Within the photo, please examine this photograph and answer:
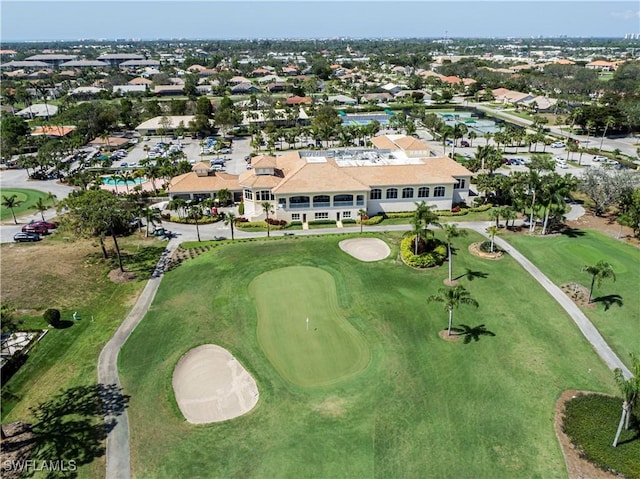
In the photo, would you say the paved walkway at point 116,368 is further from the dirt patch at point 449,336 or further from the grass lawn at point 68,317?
the dirt patch at point 449,336

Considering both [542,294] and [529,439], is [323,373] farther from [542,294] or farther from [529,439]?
[542,294]

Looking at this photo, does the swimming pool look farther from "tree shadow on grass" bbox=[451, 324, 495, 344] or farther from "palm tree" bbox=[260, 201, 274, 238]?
"tree shadow on grass" bbox=[451, 324, 495, 344]

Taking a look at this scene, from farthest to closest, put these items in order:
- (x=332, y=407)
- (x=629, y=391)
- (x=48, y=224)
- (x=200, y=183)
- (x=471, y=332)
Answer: (x=200, y=183) → (x=48, y=224) → (x=471, y=332) → (x=332, y=407) → (x=629, y=391)

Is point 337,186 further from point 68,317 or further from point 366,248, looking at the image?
point 68,317

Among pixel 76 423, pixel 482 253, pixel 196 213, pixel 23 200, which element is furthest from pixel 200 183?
pixel 76 423

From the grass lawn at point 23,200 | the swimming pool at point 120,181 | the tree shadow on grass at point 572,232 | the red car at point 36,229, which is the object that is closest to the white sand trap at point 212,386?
the red car at point 36,229

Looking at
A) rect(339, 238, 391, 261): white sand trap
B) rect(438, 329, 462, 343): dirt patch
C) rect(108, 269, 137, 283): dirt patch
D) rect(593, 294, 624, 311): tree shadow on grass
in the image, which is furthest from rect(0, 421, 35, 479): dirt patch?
rect(593, 294, 624, 311): tree shadow on grass
